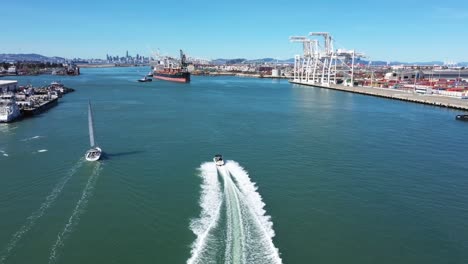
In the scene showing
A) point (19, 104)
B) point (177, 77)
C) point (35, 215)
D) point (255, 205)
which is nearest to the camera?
point (35, 215)

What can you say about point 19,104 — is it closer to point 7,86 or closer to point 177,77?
point 7,86

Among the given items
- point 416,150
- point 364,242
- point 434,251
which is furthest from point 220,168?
point 416,150

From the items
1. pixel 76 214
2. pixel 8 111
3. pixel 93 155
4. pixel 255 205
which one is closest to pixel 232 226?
pixel 255 205

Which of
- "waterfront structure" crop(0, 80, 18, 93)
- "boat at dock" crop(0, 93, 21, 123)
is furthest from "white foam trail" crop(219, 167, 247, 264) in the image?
"waterfront structure" crop(0, 80, 18, 93)

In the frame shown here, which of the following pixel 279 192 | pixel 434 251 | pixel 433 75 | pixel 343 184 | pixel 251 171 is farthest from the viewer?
pixel 433 75

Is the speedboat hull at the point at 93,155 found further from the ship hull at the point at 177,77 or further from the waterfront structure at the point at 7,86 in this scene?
the ship hull at the point at 177,77

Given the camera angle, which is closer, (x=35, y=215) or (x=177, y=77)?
(x=35, y=215)

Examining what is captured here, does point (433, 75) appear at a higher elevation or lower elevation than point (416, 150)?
higher

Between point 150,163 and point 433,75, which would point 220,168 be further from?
point 433,75
